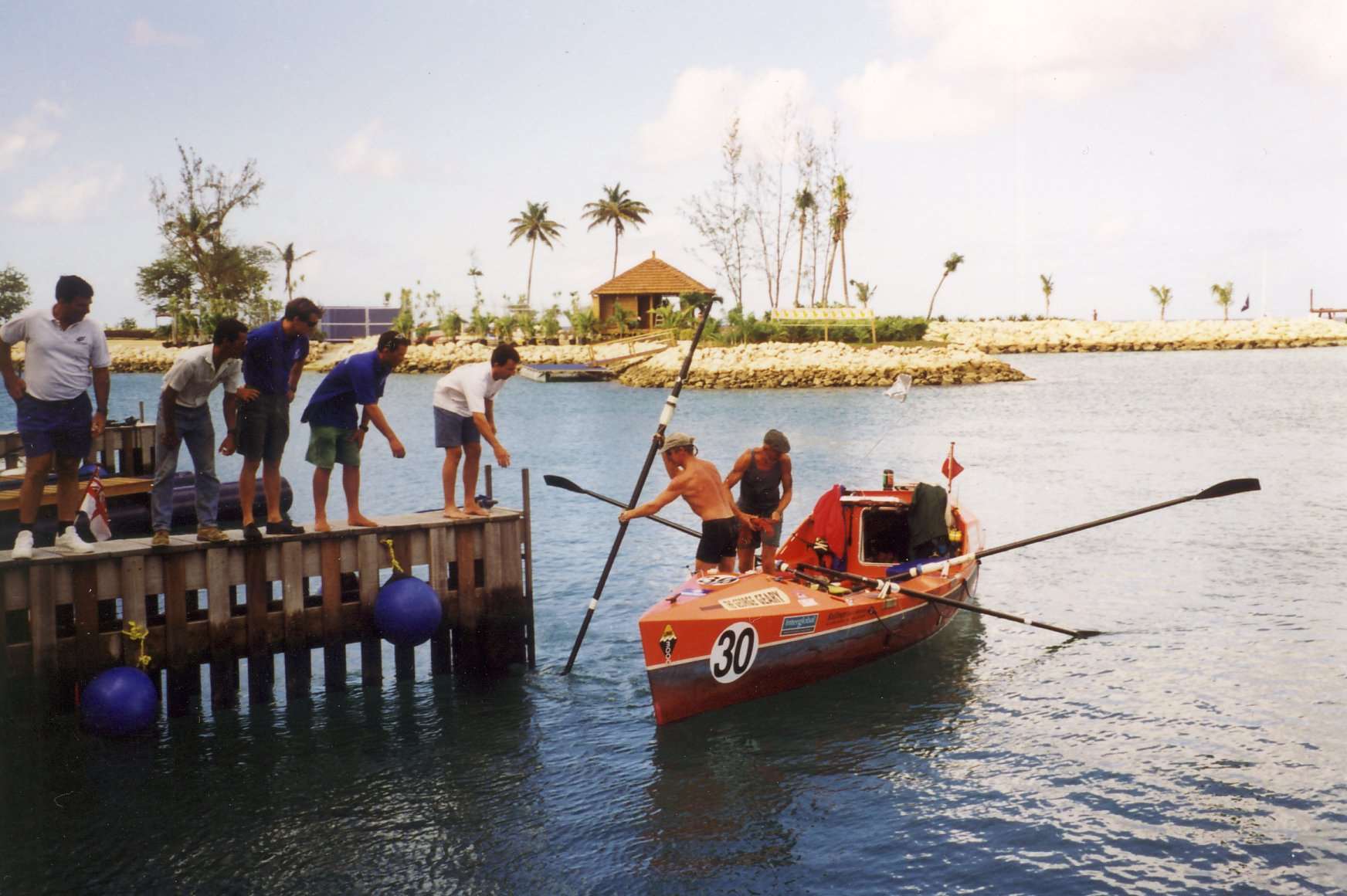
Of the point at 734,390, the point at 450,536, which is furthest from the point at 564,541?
the point at 734,390

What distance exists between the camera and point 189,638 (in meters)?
10.7

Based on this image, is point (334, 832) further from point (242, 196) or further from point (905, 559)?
point (242, 196)

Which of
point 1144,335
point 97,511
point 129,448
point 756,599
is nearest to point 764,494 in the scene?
point 756,599

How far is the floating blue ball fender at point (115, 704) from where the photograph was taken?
9.80 meters

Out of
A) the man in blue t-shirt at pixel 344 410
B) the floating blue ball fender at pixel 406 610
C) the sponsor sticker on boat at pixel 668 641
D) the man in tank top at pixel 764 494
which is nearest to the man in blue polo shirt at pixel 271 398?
the man in blue t-shirt at pixel 344 410

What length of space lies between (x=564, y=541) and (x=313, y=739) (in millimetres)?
11866

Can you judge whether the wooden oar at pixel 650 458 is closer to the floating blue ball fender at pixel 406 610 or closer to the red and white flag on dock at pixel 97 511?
the floating blue ball fender at pixel 406 610

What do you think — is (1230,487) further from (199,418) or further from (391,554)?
(199,418)

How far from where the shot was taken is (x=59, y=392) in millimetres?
9812

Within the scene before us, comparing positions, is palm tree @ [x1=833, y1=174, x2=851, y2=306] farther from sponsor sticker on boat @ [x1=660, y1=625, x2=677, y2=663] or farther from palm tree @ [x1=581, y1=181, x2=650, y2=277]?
sponsor sticker on boat @ [x1=660, y1=625, x2=677, y2=663]

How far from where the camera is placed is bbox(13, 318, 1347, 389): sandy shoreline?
2867 inches

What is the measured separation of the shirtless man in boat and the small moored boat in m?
0.52

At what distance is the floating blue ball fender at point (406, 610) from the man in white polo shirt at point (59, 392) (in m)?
2.75

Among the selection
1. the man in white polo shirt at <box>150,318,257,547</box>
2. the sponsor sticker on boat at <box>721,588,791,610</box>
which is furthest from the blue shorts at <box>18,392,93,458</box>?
the sponsor sticker on boat at <box>721,588,791,610</box>
